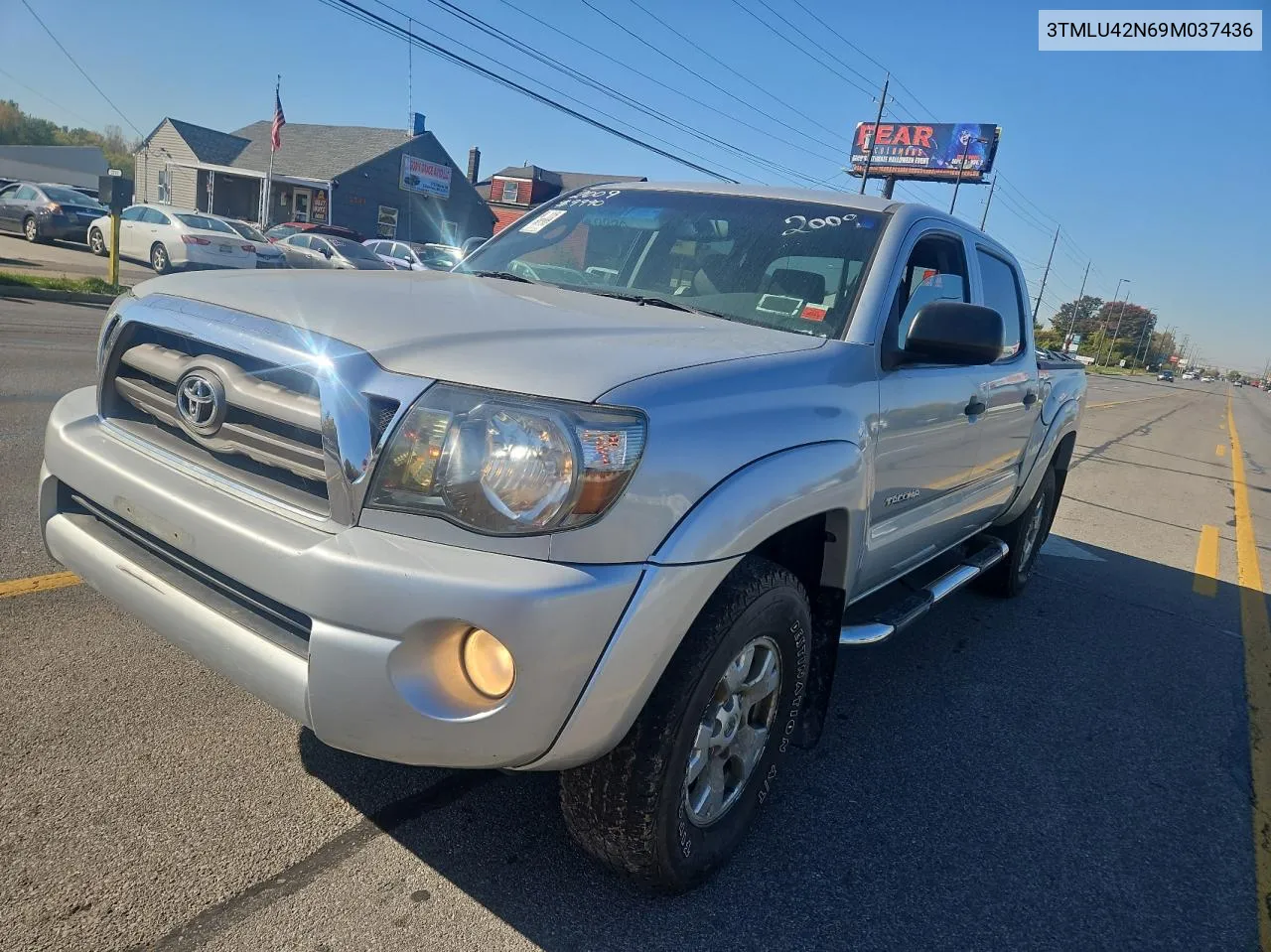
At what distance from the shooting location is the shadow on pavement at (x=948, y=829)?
231 cm

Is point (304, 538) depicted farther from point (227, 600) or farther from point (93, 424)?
point (93, 424)

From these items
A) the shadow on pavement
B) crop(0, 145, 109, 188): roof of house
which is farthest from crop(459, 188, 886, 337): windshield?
crop(0, 145, 109, 188): roof of house

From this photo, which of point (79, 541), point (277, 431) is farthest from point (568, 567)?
Answer: point (79, 541)

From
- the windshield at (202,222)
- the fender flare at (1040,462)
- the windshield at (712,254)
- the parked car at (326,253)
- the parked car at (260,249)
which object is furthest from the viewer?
the parked car at (326,253)

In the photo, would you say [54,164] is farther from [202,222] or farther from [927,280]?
[927,280]

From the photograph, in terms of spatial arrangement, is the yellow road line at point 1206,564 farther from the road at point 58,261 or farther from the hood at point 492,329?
the road at point 58,261

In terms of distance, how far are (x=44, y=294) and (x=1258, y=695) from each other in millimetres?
15341

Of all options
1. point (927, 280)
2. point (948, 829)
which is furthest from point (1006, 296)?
point (948, 829)

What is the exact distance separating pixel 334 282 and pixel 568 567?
1282mm

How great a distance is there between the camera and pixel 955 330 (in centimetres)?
278

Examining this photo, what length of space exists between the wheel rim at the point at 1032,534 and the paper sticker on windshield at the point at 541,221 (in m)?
3.25

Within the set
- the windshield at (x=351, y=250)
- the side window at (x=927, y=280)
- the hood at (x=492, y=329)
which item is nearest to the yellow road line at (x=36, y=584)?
the hood at (x=492, y=329)

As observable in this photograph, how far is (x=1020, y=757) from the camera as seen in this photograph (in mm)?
3438

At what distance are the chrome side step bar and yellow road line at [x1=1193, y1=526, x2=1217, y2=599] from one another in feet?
9.47
